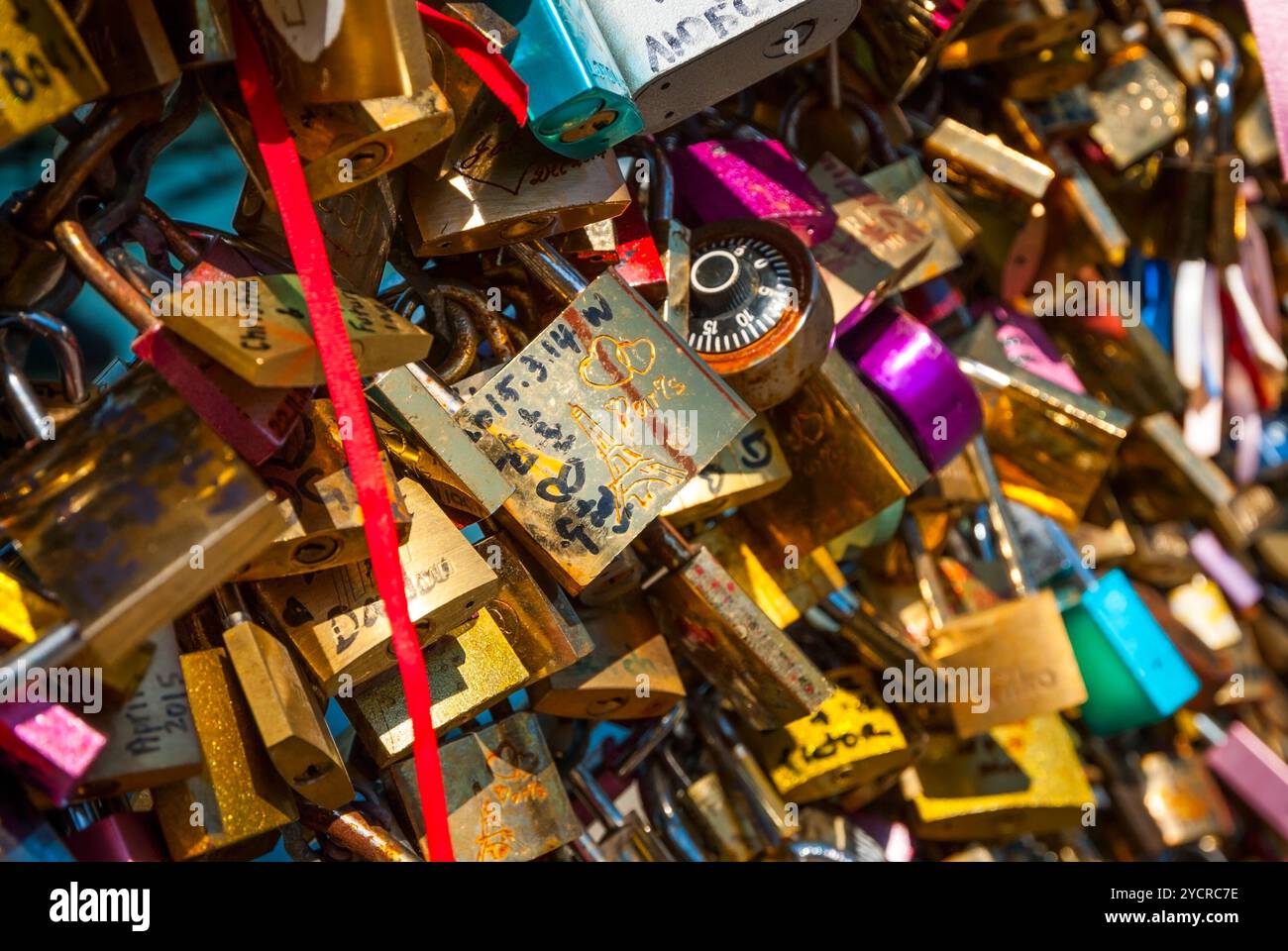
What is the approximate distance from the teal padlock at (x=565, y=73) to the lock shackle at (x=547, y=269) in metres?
0.12

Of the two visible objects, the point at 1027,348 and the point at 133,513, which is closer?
the point at 133,513

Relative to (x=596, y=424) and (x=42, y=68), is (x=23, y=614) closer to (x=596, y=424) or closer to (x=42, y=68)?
(x=42, y=68)

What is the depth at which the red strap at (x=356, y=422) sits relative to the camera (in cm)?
80

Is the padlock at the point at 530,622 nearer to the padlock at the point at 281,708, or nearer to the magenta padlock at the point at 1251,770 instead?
the padlock at the point at 281,708

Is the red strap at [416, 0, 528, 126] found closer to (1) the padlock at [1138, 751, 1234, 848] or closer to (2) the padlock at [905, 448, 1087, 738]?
(2) the padlock at [905, 448, 1087, 738]

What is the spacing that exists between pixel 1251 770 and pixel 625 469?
1.46m

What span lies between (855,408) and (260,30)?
715mm

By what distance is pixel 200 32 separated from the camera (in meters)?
0.90

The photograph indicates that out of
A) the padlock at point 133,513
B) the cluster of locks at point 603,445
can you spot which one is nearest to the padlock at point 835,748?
the cluster of locks at point 603,445

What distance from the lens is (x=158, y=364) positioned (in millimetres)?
818

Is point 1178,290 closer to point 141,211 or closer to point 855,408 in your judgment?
point 855,408

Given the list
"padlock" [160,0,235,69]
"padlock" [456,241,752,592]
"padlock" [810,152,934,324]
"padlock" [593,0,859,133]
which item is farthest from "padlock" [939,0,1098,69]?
"padlock" [160,0,235,69]

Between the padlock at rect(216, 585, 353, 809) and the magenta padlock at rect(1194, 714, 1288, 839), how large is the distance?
62.6 inches

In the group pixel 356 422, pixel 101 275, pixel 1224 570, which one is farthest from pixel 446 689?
pixel 1224 570
